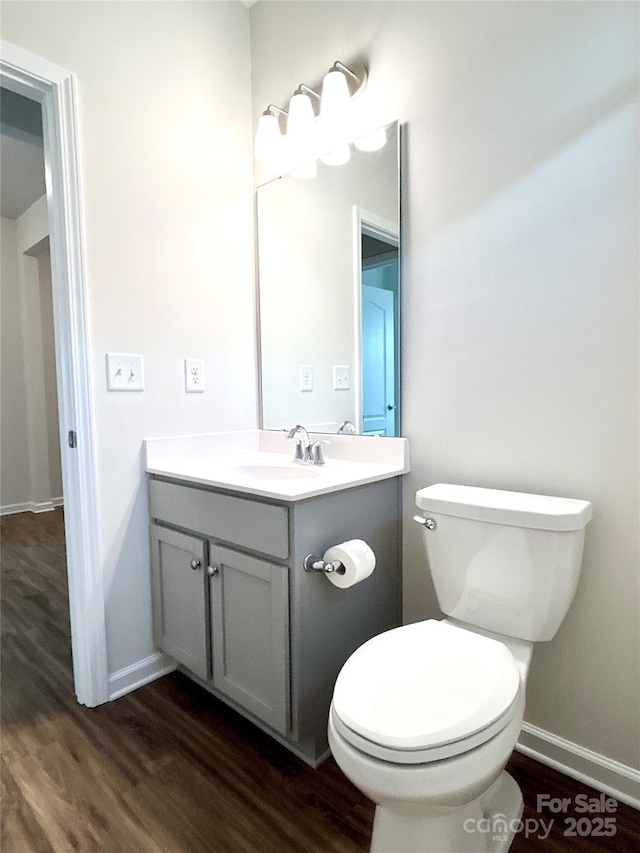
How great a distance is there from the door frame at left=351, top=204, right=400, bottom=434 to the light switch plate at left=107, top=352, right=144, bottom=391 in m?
0.77

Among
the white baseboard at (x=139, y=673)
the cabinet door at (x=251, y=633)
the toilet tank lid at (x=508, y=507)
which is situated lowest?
the white baseboard at (x=139, y=673)

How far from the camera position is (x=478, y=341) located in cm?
138

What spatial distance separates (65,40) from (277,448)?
4.93 ft

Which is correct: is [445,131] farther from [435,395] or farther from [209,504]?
[209,504]

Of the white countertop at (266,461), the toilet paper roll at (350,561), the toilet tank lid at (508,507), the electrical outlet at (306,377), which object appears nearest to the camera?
the toilet tank lid at (508,507)

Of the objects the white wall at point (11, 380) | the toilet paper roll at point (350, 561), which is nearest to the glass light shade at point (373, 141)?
the toilet paper roll at point (350, 561)

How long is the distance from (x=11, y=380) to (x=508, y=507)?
434 cm

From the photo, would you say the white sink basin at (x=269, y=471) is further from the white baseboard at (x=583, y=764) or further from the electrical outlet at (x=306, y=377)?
the white baseboard at (x=583, y=764)

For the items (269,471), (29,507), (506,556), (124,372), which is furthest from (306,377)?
(29,507)

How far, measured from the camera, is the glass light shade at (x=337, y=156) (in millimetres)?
1663

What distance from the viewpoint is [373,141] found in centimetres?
158

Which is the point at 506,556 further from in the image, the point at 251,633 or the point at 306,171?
the point at 306,171

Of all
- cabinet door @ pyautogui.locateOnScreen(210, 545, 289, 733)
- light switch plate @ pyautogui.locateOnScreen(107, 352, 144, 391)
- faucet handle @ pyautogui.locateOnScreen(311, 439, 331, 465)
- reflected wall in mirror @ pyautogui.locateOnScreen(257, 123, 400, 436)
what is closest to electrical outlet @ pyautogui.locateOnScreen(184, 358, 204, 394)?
light switch plate @ pyautogui.locateOnScreen(107, 352, 144, 391)

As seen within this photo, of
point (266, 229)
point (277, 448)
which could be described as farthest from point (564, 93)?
point (277, 448)
